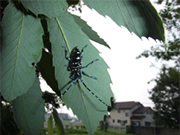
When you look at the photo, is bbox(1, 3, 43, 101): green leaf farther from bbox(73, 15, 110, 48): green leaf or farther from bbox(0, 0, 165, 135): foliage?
bbox(73, 15, 110, 48): green leaf

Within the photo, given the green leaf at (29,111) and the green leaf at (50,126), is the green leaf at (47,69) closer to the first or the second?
the green leaf at (29,111)

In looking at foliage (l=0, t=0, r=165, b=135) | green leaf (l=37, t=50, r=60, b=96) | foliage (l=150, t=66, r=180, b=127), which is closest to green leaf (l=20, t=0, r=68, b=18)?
foliage (l=0, t=0, r=165, b=135)

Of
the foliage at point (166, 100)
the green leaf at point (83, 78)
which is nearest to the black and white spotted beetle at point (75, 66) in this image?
the green leaf at point (83, 78)

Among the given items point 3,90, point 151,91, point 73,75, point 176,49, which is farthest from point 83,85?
point 151,91

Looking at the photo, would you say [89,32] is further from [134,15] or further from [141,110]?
[141,110]

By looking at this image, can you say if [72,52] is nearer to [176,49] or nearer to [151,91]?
[176,49]

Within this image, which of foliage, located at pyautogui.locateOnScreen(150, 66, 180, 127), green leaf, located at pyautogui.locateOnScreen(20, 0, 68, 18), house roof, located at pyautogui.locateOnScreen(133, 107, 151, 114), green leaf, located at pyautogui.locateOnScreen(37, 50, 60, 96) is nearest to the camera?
green leaf, located at pyautogui.locateOnScreen(20, 0, 68, 18)
